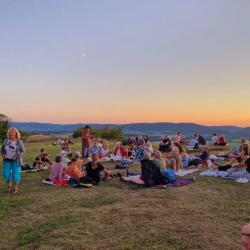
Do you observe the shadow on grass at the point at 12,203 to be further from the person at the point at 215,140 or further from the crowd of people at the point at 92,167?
the person at the point at 215,140

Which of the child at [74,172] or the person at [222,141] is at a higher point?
the person at [222,141]

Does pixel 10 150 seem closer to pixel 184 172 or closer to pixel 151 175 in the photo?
pixel 151 175

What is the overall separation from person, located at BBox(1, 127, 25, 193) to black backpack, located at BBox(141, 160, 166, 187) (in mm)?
4220

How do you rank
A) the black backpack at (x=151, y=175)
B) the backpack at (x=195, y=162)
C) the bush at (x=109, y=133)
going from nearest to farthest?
the black backpack at (x=151, y=175)
the backpack at (x=195, y=162)
the bush at (x=109, y=133)

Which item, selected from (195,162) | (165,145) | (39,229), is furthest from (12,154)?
(165,145)

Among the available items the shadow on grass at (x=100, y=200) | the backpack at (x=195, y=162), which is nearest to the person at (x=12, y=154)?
the shadow on grass at (x=100, y=200)

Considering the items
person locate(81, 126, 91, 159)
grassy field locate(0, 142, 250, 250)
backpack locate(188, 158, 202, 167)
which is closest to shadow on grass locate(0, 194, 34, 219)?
grassy field locate(0, 142, 250, 250)

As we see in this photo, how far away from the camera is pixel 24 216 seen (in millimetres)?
9570

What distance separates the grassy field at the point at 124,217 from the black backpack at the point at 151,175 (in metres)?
0.66

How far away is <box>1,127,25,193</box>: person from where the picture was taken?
12297mm

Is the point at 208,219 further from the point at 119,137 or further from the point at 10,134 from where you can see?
the point at 119,137

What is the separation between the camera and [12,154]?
12305 millimetres

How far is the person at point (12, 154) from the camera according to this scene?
1230cm

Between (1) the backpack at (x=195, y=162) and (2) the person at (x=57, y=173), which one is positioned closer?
(2) the person at (x=57, y=173)
